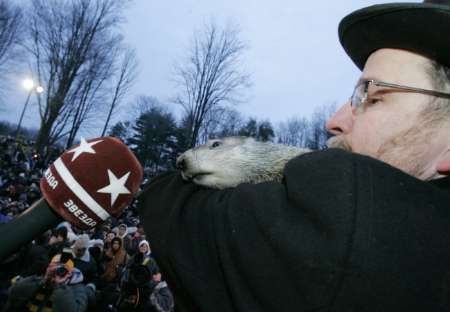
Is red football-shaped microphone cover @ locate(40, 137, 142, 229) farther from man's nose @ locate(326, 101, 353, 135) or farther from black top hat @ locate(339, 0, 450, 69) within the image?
black top hat @ locate(339, 0, 450, 69)

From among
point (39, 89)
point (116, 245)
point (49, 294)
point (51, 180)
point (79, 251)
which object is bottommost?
point (116, 245)

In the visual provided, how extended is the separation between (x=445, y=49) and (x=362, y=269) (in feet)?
3.17

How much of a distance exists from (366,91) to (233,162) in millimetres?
812

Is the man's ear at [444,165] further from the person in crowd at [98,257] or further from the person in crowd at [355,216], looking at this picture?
the person in crowd at [98,257]

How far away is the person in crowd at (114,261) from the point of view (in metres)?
8.89

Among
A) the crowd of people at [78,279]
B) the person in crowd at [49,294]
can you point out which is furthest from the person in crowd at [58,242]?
the person in crowd at [49,294]

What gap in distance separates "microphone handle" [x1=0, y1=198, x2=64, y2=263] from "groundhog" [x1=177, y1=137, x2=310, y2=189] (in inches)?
23.4

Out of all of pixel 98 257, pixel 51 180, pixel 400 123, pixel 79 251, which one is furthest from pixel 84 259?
pixel 400 123

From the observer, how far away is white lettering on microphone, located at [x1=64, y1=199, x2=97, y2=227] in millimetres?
1337

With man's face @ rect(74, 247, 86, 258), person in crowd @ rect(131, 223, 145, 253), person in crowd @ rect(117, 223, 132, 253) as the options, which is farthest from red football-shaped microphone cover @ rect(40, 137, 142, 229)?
person in crowd @ rect(131, 223, 145, 253)

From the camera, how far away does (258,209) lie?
44.1 inches

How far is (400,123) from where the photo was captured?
136 cm

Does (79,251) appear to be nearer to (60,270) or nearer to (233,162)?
(60,270)

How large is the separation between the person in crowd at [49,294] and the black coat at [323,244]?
5268mm
